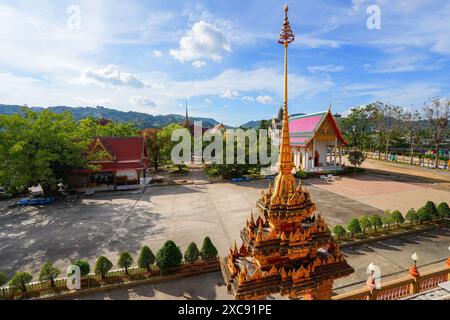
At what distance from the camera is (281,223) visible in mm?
5680

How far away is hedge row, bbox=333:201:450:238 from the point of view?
13941 mm

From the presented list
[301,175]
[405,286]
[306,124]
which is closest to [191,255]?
[405,286]

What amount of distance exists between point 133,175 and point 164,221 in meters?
14.0

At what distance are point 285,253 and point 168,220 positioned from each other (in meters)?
14.5

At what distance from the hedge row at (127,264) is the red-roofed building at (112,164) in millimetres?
18582

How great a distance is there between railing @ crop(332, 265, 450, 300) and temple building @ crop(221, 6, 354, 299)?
246 centimetres

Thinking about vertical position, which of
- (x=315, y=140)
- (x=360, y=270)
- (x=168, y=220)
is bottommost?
(x=360, y=270)

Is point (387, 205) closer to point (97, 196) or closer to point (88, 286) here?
point (88, 286)

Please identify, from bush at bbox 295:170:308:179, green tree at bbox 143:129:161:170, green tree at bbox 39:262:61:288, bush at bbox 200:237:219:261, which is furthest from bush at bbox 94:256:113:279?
green tree at bbox 143:129:161:170

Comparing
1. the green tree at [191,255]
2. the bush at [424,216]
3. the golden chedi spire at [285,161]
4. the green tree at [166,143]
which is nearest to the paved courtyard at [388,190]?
the bush at [424,216]

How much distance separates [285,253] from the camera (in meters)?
5.58

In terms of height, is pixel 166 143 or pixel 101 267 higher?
pixel 166 143

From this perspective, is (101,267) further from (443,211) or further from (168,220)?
(443,211)
